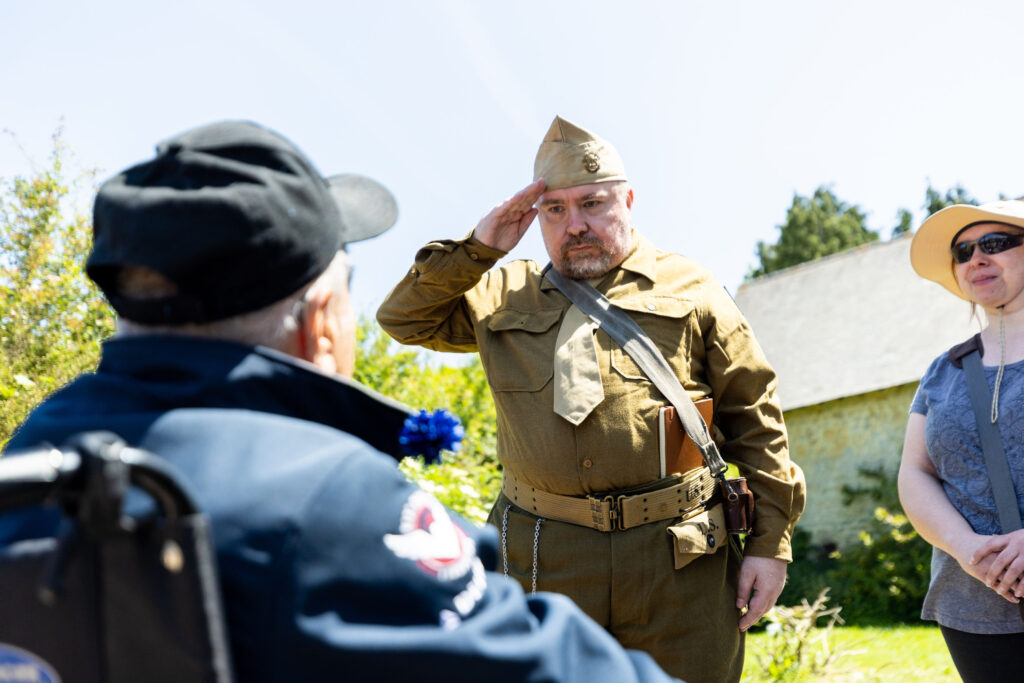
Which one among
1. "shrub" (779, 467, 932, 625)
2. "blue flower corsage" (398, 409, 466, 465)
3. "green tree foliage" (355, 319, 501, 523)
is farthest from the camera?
"shrub" (779, 467, 932, 625)

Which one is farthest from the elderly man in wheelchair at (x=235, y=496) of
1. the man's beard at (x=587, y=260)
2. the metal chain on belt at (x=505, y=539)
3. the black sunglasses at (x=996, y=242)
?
the black sunglasses at (x=996, y=242)

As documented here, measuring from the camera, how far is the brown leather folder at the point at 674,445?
3.29 meters

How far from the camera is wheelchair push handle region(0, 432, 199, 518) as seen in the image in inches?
33.0

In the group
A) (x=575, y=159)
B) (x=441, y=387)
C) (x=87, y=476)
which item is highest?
(x=575, y=159)

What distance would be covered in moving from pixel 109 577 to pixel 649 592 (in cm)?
256

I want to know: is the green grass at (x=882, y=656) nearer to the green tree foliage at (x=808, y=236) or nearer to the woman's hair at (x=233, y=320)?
the woman's hair at (x=233, y=320)

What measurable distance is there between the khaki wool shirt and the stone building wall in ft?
44.1

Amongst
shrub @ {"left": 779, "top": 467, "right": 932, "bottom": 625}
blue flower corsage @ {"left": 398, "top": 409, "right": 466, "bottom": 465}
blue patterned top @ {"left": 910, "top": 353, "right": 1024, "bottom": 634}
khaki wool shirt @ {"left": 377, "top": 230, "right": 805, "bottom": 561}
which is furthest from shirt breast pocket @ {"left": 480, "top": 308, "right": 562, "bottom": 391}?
shrub @ {"left": 779, "top": 467, "right": 932, "bottom": 625}

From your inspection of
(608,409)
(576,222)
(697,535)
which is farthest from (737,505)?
(576,222)

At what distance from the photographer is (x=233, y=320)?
1.27 meters

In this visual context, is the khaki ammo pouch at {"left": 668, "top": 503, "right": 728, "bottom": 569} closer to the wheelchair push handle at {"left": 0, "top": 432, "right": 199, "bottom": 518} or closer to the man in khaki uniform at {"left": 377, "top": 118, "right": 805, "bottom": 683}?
the man in khaki uniform at {"left": 377, "top": 118, "right": 805, "bottom": 683}

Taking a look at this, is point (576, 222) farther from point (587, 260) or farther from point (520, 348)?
point (520, 348)

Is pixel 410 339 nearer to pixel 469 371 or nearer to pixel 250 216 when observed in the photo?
pixel 250 216

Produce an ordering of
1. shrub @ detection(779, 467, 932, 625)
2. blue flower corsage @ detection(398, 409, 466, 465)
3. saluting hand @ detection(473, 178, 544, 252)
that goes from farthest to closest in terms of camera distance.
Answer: shrub @ detection(779, 467, 932, 625)
saluting hand @ detection(473, 178, 544, 252)
blue flower corsage @ detection(398, 409, 466, 465)
